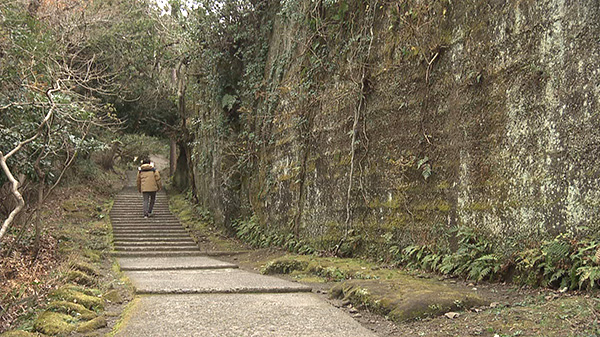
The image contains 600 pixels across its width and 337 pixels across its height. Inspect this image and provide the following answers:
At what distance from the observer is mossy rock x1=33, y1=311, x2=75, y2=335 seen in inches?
164

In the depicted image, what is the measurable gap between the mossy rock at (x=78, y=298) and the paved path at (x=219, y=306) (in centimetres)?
40

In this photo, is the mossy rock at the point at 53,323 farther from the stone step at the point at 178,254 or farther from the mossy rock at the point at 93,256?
the stone step at the point at 178,254

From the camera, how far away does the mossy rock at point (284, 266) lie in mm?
7762

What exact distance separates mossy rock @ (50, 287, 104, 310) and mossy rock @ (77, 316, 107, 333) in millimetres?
593

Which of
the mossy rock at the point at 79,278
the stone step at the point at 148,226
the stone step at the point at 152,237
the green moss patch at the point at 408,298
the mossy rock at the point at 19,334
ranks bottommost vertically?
the stone step at the point at 152,237

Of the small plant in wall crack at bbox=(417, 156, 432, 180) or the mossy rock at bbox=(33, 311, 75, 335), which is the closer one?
the mossy rock at bbox=(33, 311, 75, 335)

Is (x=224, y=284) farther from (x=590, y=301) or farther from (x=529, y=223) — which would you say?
(x=590, y=301)

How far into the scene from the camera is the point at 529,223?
4.98m

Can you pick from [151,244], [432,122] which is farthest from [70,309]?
[151,244]

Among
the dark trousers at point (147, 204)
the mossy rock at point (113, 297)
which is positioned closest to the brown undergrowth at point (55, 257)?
the mossy rock at point (113, 297)

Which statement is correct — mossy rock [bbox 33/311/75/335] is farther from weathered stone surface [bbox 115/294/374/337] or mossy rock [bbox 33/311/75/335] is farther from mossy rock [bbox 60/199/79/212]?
mossy rock [bbox 60/199/79/212]

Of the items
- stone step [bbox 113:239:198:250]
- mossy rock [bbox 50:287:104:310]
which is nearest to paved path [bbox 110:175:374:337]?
mossy rock [bbox 50:287:104:310]

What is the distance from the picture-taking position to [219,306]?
5.05 meters

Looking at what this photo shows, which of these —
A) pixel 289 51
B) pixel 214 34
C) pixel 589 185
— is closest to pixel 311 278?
pixel 589 185
